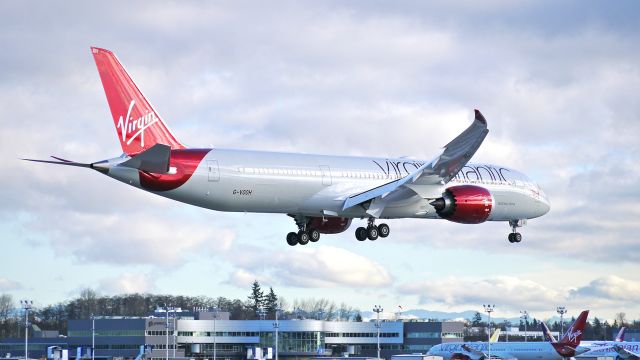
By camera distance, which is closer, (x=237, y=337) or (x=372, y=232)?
(x=372, y=232)

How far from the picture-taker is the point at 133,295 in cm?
19062

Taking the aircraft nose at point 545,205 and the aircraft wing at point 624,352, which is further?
the aircraft wing at point 624,352

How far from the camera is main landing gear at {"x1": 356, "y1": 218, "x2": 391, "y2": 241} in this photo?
5822 centimetres

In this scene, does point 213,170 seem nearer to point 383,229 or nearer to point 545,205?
point 383,229

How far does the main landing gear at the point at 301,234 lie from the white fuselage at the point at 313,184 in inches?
115

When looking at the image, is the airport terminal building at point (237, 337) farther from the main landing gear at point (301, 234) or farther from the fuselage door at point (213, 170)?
the fuselage door at point (213, 170)

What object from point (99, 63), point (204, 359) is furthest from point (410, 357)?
point (99, 63)

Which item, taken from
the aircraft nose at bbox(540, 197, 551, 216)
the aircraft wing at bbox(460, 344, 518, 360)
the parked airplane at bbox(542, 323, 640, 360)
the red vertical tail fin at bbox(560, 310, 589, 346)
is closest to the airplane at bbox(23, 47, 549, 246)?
the aircraft nose at bbox(540, 197, 551, 216)

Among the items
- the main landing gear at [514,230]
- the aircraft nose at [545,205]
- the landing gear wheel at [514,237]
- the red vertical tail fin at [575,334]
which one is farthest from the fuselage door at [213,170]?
the red vertical tail fin at [575,334]

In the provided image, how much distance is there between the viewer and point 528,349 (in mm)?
105562

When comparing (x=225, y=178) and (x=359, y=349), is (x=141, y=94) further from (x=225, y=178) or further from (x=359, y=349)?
(x=359, y=349)

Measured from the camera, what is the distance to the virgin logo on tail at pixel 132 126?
52.0m

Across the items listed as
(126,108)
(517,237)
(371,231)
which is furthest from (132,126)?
(517,237)

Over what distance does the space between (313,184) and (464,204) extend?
7.89m
